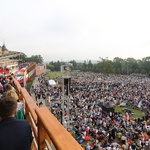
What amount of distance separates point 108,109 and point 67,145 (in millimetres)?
20785

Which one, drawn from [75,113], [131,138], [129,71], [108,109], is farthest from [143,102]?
[129,71]

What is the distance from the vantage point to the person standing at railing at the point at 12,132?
1.55 metres

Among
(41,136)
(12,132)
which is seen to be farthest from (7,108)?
(41,136)

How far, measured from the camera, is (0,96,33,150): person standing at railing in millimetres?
1553

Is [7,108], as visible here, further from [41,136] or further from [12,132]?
[41,136]

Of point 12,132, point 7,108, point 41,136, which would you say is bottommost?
point 41,136

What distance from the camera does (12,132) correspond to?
1610 millimetres

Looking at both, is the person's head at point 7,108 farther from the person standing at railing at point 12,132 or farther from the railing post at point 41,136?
the railing post at point 41,136

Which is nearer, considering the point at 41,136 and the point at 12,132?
the point at 12,132

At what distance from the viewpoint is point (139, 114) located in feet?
79.2

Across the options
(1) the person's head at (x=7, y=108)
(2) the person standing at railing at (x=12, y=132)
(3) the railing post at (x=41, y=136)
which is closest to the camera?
(2) the person standing at railing at (x=12, y=132)

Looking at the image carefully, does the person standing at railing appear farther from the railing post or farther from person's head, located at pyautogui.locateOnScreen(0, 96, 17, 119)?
the railing post

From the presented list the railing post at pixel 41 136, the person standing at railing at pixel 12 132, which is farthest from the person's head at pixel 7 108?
the railing post at pixel 41 136

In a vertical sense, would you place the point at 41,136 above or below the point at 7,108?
below
